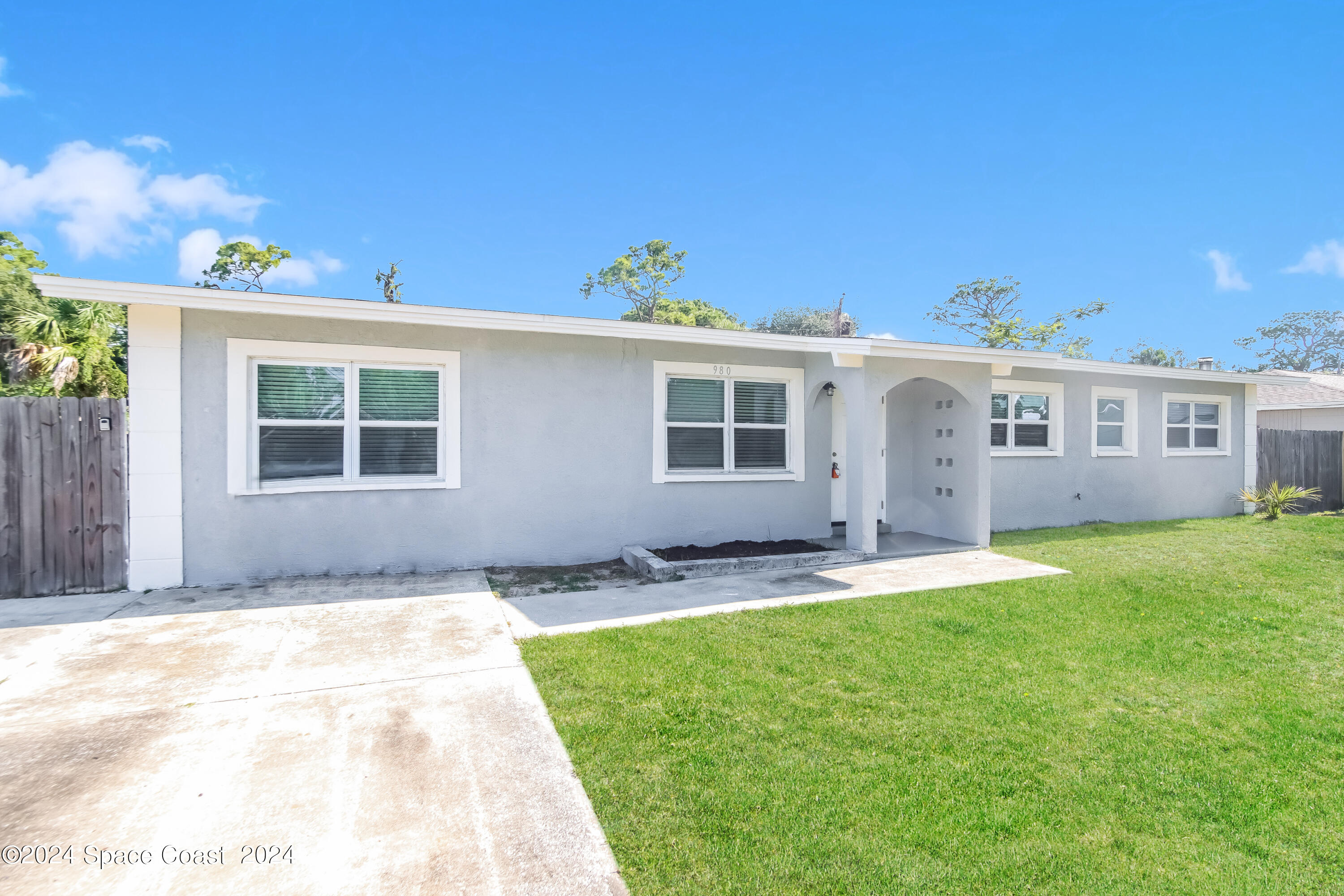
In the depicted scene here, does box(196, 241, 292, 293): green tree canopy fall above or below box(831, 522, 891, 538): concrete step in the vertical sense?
above

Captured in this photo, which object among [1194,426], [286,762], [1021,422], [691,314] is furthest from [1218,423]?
[691,314]

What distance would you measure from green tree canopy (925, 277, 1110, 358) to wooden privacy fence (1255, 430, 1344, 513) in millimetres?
24876

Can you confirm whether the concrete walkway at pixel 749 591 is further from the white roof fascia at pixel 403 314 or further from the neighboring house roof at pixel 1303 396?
the neighboring house roof at pixel 1303 396

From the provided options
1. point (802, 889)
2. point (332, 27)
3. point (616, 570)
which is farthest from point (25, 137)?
point (802, 889)

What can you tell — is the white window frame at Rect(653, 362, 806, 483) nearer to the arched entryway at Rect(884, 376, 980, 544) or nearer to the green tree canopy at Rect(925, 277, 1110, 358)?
the arched entryway at Rect(884, 376, 980, 544)

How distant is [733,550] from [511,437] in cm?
309

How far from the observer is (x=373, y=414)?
6.70 meters

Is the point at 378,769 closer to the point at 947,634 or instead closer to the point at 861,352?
the point at 947,634

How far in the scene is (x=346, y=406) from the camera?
6582mm

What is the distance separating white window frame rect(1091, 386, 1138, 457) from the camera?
10.7 meters

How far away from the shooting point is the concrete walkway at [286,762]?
85.4 inches

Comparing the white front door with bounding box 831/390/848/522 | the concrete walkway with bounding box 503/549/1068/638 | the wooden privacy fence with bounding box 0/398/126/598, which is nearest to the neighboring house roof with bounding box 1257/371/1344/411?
the white front door with bounding box 831/390/848/522

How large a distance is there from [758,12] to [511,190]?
71.6 ft

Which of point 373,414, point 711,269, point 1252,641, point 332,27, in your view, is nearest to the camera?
point 1252,641
